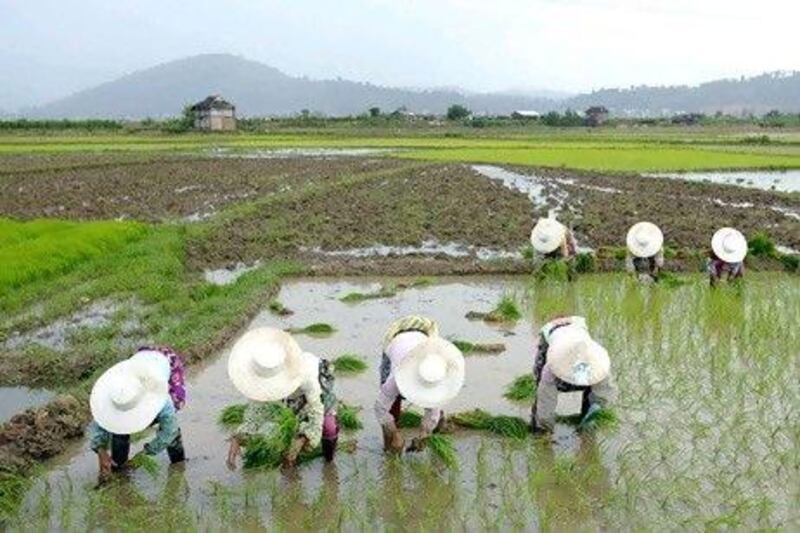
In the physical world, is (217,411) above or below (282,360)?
below

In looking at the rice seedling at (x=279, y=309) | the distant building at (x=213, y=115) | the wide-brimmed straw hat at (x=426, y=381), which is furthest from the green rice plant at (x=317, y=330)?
the distant building at (x=213, y=115)

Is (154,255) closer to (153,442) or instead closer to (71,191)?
(153,442)

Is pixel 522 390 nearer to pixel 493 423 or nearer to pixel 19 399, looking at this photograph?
pixel 493 423

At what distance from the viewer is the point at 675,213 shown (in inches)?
596

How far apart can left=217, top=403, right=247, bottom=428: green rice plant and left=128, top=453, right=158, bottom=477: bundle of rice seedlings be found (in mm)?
731

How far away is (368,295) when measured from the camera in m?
9.52

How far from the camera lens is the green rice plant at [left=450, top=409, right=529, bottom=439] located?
5422mm

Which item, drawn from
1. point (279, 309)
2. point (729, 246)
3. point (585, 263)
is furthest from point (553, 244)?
point (279, 309)

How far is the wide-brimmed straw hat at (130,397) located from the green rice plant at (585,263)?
6.81 metres

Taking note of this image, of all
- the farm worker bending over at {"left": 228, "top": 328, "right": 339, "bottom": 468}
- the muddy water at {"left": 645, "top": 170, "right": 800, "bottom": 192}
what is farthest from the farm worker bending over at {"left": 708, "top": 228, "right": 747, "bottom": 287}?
the muddy water at {"left": 645, "top": 170, "right": 800, "bottom": 192}

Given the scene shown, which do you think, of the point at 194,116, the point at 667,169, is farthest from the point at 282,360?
the point at 194,116

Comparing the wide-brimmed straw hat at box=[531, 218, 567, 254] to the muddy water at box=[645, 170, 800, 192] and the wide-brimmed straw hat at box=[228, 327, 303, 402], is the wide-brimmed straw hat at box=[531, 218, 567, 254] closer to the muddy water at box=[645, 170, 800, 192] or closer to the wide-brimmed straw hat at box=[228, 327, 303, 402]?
the wide-brimmed straw hat at box=[228, 327, 303, 402]

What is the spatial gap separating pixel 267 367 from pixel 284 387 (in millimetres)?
148

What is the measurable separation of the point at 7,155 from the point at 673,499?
27829 mm
